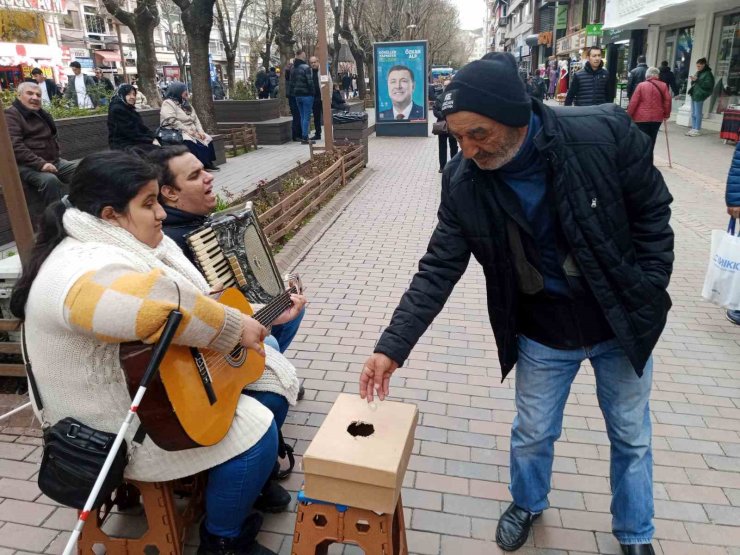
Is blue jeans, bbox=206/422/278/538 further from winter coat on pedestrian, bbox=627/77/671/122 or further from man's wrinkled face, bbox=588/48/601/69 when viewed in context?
man's wrinkled face, bbox=588/48/601/69

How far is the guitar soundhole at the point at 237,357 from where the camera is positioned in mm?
2303

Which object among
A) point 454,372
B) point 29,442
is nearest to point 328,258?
point 454,372

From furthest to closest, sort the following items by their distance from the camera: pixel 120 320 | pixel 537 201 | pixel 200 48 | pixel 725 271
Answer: pixel 200 48, pixel 725 271, pixel 537 201, pixel 120 320

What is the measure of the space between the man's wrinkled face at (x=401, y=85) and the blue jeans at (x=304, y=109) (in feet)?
9.96

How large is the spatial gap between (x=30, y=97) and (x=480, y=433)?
632 cm

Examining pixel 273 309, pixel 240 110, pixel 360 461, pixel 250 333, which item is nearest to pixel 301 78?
pixel 240 110

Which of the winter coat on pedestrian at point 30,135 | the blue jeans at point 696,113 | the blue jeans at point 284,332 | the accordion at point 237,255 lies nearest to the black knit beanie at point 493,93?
the accordion at point 237,255

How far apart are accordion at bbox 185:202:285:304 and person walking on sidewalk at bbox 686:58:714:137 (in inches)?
644

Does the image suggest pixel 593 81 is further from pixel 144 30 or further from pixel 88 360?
pixel 88 360

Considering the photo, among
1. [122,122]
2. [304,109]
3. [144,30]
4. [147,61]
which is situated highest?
[144,30]

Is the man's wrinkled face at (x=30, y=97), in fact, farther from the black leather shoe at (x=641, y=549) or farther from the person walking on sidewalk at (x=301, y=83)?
the person walking on sidewalk at (x=301, y=83)

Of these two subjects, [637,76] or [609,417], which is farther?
[637,76]

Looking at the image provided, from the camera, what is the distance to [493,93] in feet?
6.19

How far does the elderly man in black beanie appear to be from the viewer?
2014 mm
